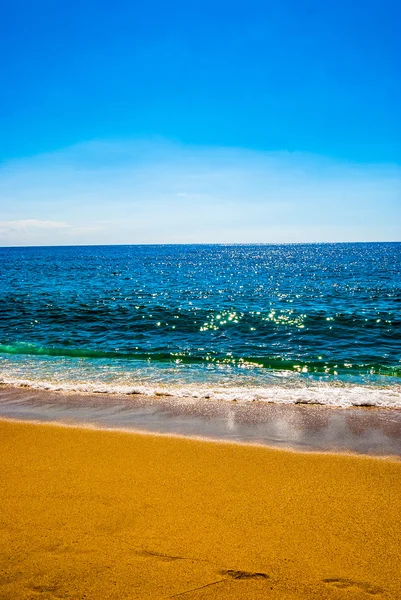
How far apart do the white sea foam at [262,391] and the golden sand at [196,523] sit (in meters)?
3.35

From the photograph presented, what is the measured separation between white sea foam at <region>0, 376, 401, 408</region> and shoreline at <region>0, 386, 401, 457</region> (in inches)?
14.1

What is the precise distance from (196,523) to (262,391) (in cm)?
634

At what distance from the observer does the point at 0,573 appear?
12.3 feet

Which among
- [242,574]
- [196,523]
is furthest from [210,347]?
[242,574]

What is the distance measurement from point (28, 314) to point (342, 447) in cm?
2270

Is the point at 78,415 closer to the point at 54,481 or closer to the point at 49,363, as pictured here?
the point at 54,481

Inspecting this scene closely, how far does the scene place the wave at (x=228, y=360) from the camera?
13430 millimetres

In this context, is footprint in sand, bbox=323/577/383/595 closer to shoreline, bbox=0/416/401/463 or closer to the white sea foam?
Result: shoreline, bbox=0/416/401/463

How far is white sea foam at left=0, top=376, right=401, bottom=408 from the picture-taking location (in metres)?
9.66

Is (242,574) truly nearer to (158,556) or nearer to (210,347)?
(158,556)

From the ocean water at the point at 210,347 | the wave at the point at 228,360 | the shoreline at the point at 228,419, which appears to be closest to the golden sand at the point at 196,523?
the shoreline at the point at 228,419

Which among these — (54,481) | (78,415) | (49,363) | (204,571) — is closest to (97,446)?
(54,481)

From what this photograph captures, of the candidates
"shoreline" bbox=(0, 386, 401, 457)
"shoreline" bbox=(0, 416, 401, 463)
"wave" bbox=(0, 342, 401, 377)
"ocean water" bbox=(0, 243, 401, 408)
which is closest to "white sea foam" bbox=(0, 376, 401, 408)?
"ocean water" bbox=(0, 243, 401, 408)

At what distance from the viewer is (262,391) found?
10.6 m
